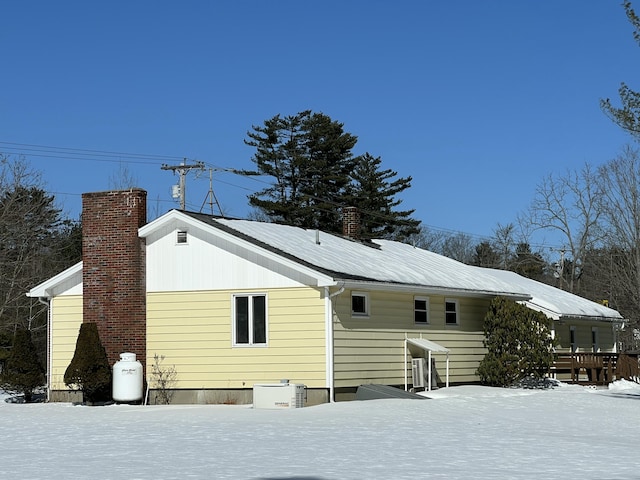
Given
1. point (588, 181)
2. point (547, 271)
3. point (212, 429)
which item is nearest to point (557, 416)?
point (212, 429)

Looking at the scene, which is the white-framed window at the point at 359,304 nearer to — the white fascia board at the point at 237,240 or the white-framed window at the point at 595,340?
the white fascia board at the point at 237,240

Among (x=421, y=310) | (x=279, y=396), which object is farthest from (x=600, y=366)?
(x=279, y=396)

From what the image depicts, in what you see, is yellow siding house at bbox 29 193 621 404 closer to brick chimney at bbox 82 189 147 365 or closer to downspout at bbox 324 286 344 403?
downspout at bbox 324 286 344 403

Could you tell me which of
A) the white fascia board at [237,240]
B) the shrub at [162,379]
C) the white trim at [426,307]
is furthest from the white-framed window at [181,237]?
the white trim at [426,307]

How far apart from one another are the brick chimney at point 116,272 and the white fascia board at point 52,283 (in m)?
0.69

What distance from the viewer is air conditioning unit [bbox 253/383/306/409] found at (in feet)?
80.3

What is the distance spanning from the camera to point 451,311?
31.7m

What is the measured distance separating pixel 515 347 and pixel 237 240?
404 inches

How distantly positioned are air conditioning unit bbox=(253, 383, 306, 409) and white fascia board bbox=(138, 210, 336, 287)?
2.62 metres

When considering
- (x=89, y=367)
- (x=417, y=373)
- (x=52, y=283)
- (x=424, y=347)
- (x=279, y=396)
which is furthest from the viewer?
(x=52, y=283)

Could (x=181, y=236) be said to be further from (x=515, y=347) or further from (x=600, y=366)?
(x=600, y=366)

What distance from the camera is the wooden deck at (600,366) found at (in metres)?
35.1

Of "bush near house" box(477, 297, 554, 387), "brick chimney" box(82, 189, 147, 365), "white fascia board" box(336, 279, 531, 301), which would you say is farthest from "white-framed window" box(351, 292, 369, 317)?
"bush near house" box(477, 297, 554, 387)

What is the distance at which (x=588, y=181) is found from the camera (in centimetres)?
6312
